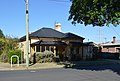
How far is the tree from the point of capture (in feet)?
64.2

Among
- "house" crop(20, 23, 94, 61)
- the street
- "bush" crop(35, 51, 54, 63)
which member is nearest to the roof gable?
"house" crop(20, 23, 94, 61)

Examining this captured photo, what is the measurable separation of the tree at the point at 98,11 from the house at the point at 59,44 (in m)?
17.9

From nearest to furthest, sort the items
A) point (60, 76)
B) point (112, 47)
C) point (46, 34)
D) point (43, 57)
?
point (60, 76) → point (43, 57) → point (46, 34) → point (112, 47)

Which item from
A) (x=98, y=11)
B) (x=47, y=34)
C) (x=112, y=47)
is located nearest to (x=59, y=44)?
(x=47, y=34)

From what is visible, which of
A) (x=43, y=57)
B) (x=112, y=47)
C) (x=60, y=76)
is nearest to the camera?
(x=60, y=76)

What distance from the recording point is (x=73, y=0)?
22.7 metres

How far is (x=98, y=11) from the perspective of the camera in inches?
787

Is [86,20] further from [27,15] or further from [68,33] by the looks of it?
[68,33]

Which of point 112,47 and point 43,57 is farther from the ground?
point 112,47

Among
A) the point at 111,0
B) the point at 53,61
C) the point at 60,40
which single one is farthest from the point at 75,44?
the point at 111,0

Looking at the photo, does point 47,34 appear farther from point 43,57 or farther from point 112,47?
point 112,47

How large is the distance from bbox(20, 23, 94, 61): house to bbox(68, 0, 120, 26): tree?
58.8 feet

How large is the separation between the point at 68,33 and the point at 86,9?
992 inches

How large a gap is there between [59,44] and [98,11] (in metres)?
19.9
